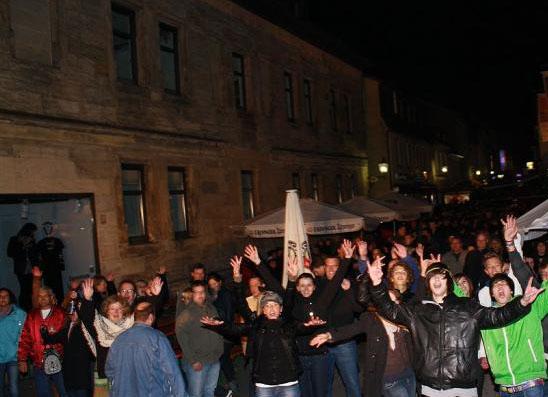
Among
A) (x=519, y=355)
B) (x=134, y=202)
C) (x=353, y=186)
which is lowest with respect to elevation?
(x=519, y=355)

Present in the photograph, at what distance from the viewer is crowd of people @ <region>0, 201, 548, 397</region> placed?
4.85 meters

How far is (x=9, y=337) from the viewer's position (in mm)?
7699

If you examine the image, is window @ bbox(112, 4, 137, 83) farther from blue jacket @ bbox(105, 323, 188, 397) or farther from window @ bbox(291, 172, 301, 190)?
blue jacket @ bbox(105, 323, 188, 397)

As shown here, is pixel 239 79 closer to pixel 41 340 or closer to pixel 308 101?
pixel 308 101

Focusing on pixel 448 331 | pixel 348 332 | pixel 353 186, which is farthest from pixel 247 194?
pixel 448 331

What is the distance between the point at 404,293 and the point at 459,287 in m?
1.06

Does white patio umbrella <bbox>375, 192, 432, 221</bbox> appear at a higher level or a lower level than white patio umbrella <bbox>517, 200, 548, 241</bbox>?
higher

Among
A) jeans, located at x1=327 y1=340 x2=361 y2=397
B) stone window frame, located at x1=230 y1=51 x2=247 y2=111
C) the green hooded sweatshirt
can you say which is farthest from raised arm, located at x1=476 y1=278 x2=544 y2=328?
stone window frame, located at x1=230 y1=51 x2=247 y2=111

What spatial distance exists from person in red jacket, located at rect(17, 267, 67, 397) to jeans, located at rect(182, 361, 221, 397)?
1.56m

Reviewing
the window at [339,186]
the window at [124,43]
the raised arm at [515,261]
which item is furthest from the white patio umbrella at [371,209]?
the raised arm at [515,261]

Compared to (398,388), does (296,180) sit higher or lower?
higher

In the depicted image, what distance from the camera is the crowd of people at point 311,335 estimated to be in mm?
4848

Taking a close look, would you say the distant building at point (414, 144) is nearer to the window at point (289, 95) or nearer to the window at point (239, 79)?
the window at point (289, 95)

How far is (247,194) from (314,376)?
12307mm
